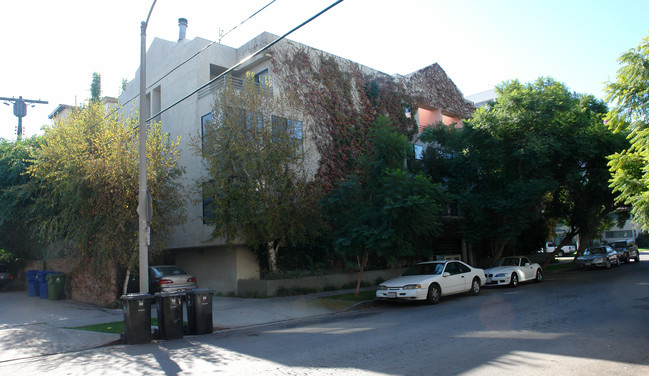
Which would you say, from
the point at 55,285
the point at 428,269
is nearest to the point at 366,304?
the point at 428,269

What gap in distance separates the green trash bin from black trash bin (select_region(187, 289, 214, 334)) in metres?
10.5

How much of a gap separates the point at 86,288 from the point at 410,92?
19.6 m

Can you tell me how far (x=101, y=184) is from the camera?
1508cm

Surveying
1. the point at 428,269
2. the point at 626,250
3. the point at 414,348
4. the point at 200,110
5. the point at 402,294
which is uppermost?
the point at 200,110

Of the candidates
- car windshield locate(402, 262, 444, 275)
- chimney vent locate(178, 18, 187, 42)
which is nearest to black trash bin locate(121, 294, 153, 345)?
car windshield locate(402, 262, 444, 275)

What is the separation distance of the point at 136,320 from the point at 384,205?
336 inches

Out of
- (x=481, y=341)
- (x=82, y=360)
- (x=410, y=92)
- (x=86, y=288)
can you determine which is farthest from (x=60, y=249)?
(x=410, y=92)

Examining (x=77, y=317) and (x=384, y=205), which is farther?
(x=384, y=205)

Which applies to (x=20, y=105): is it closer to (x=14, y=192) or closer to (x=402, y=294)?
(x=14, y=192)

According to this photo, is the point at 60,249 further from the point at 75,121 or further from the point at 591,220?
the point at 591,220

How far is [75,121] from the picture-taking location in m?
16.3

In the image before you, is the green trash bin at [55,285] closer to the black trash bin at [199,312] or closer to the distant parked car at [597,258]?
the black trash bin at [199,312]

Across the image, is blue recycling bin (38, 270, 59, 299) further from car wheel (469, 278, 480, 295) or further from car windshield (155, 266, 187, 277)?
car wheel (469, 278, 480, 295)

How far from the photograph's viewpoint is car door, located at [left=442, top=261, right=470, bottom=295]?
49.5 feet
